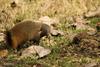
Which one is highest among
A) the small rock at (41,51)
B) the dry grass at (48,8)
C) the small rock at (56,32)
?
the dry grass at (48,8)

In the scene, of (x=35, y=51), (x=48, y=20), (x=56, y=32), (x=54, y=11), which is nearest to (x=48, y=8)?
(x=54, y=11)

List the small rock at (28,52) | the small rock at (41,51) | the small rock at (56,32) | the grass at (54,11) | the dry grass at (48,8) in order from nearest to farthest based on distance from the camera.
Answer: the small rock at (41,51) → the small rock at (28,52) → the grass at (54,11) → the small rock at (56,32) → the dry grass at (48,8)

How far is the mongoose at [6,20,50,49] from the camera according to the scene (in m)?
5.99

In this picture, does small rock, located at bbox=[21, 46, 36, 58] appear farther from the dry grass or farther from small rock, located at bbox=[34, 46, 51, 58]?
the dry grass

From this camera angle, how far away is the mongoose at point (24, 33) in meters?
5.99

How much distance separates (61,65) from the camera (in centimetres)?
542

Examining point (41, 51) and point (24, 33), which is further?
point (24, 33)

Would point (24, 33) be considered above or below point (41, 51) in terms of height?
above

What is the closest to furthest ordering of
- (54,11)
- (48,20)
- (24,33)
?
(24,33) → (48,20) → (54,11)

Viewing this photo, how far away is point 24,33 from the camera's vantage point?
610cm

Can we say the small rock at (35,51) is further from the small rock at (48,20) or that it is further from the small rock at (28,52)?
the small rock at (48,20)

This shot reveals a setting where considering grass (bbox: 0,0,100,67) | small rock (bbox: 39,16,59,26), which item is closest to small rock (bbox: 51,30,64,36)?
grass (bbox: 0,0,100,67)

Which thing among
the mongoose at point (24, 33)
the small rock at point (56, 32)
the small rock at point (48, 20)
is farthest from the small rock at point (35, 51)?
the small rock at point (48, 20)

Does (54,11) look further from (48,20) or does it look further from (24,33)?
(24,33)
